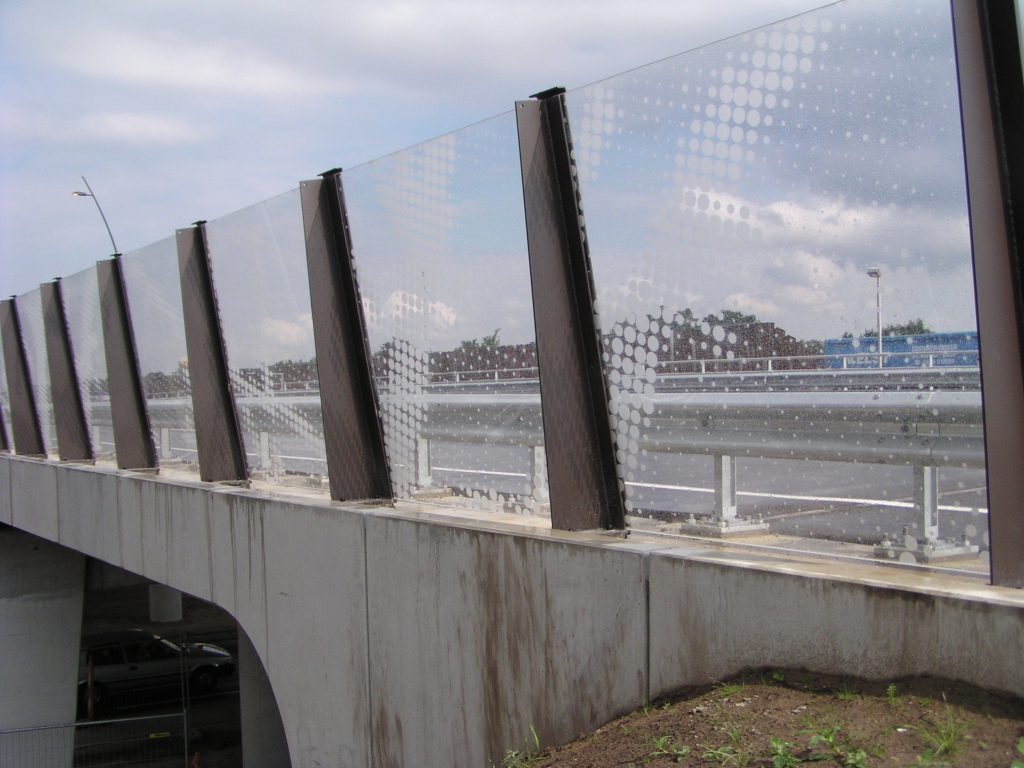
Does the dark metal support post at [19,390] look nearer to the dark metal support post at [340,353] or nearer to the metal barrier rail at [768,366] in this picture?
the dark metal support post at [340,353]

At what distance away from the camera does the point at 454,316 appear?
5.89 meters

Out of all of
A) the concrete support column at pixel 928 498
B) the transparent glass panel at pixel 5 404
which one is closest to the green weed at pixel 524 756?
the concrete support column at pixel 928 498

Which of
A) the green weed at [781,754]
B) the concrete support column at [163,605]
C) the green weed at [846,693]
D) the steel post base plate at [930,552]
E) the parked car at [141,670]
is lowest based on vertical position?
the concrete support column at [163,605]

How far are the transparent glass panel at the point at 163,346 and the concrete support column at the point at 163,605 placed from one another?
24446 millimetres

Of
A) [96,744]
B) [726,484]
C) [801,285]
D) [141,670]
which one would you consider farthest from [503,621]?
[141,670]

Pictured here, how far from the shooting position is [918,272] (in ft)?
11.4

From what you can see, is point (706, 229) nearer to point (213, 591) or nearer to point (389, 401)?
point (389, 401)

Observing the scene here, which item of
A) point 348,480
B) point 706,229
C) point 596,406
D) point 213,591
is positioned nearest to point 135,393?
point 213,591

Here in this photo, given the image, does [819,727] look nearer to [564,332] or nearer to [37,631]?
[564,332]

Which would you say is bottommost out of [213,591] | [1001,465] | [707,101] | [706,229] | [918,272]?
[213,591]

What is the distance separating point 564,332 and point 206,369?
5.28 metres

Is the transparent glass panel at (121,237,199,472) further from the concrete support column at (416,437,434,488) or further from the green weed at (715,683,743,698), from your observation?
the green weed at (715,683,743,698)

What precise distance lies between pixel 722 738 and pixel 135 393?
31.6ft

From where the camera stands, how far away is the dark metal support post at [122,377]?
11.0 m
